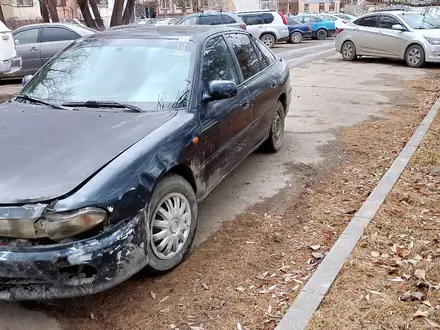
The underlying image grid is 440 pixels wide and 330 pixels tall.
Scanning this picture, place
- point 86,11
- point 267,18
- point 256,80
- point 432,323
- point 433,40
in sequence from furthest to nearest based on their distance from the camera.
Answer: point 267,18 < point 86,11 < point 433,40 < point 256,80 < point 432,323

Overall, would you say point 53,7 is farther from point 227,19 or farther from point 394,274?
point 394,274

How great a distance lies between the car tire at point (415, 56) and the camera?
1405 centimetres

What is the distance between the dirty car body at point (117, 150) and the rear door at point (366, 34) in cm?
1104

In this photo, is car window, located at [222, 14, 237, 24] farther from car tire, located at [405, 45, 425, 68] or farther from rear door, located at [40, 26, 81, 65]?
rear door, located at [40, 26, 81, 65]

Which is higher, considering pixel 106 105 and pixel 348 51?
pixel 106 105

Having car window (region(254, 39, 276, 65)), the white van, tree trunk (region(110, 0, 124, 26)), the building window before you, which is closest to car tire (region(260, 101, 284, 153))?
car window (region(254, 39, 276, 65))

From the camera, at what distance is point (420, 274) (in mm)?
3320

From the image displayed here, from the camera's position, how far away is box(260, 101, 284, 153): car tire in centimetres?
598

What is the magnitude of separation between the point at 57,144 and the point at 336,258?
2138mm

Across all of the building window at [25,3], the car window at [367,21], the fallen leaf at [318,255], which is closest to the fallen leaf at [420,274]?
the fallen leaf at [318,255]

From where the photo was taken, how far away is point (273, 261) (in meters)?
3.68

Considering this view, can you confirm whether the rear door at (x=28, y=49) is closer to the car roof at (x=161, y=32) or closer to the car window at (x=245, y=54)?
the car roof at (x=161, y=32)

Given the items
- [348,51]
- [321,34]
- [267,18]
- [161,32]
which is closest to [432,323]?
[161,32]

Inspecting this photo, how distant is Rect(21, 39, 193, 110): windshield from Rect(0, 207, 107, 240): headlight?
53.6 inches
